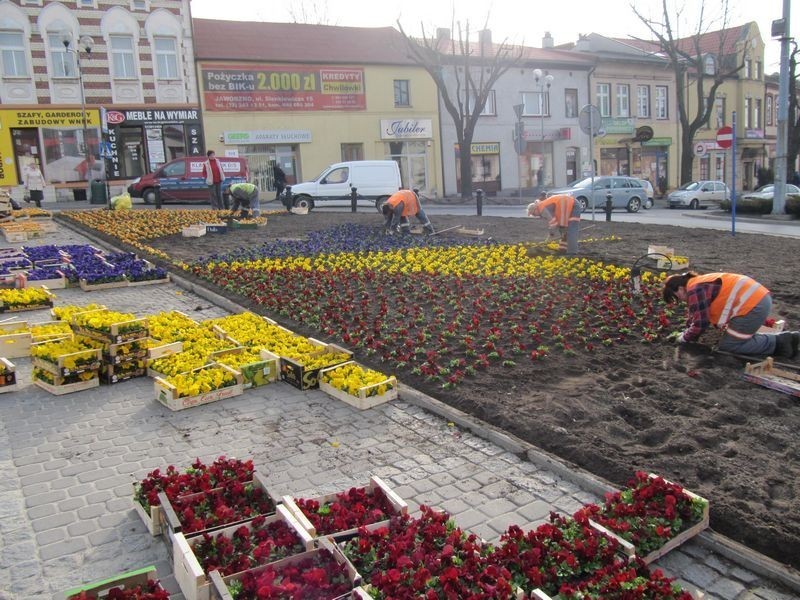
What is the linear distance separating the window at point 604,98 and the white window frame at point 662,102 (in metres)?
4.77

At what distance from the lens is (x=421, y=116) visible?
39.3m

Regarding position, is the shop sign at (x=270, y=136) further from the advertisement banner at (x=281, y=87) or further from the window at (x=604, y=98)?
the window at (x=604, y=98)

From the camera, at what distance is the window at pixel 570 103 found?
44597 mm

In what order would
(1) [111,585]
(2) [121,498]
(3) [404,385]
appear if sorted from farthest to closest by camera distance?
(3) [404,385] → (2) [121,498] → (1) [111,585]

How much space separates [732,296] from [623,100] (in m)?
43.8

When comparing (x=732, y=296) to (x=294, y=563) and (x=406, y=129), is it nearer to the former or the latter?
(x=294, y=563)

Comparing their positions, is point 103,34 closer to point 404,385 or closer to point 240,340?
point 240,340

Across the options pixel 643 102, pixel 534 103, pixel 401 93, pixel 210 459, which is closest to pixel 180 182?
pixel 401 93

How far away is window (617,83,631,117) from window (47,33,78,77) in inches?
1284

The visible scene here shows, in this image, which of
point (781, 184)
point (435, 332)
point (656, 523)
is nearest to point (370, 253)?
point (435, 332)

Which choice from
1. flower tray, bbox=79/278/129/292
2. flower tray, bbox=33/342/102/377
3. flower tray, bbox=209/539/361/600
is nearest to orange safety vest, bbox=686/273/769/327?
flower tray, bbox=209/539/361/600

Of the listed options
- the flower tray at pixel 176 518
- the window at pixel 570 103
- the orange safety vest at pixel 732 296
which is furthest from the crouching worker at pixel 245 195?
the window at pixel 570 103

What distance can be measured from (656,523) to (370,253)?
10.6m

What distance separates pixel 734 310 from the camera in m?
6.98
